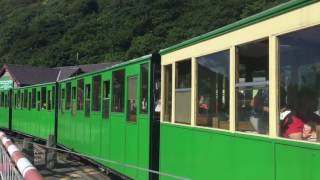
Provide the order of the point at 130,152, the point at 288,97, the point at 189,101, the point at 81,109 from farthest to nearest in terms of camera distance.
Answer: the point at 81,109
the point at 130,152
the point at 189,101
the point at 288,97

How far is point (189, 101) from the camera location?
7.93 metres

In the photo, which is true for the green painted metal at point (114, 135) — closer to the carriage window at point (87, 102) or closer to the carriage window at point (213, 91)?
the carriage window at point (87, 102)

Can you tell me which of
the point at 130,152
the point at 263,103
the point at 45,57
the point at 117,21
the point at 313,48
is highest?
the point at 117,21

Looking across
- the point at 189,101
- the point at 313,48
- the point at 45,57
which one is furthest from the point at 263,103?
the point at 45,57

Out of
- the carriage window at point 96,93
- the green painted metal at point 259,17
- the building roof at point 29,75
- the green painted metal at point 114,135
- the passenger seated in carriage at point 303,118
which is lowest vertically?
the green painted metal at point 114,135

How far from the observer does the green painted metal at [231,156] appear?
483 centimetres

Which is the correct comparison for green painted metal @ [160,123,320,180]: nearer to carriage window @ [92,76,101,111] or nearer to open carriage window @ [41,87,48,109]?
carriage window @ [92,76,101,111]

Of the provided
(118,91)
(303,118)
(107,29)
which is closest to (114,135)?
(118,91)

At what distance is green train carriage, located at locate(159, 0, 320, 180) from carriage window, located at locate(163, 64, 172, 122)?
29 centimetres

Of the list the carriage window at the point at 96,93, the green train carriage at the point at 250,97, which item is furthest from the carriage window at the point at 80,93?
the green train carriage at the point at 250,97

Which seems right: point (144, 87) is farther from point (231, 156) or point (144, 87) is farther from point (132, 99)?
point (231, 156)

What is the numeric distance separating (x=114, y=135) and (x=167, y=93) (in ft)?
10.1

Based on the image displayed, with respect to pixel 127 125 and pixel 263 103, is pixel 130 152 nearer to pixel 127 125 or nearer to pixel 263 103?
pixel 127 125

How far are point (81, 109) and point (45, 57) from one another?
86715mm
